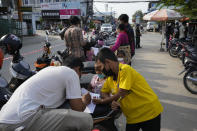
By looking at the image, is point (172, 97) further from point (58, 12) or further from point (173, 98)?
point (58, 12)

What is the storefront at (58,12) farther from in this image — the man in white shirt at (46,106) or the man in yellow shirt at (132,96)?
the man in white shirt at (46,106)

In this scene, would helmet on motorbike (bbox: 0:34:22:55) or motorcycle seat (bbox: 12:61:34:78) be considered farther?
motorcycle seat (bbox: 12:61:34:78)

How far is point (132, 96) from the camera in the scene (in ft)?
5.69

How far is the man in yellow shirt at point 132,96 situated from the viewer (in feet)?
5.50

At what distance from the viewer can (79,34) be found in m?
3.67

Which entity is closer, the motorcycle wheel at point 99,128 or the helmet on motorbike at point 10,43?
the motorcycle wheel at point 99,128

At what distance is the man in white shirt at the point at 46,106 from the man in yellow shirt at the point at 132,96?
36 centimetres

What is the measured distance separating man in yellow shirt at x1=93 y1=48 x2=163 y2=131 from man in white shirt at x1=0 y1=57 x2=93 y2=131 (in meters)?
0.36

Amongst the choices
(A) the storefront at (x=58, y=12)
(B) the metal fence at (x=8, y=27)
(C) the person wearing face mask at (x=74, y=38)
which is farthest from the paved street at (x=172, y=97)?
(A) the storefront at (x=58, y=12)

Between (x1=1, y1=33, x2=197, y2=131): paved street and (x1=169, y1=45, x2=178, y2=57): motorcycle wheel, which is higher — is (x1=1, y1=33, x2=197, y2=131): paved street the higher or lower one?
the lower one

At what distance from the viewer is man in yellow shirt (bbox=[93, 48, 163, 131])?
168 centimetres

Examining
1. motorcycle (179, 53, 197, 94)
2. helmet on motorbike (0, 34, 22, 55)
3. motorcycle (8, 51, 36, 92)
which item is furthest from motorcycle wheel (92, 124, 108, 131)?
motorcycle (179, 53, 197, 94)

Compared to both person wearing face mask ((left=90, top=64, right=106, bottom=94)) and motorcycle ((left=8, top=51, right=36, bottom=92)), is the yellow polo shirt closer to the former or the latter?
person wearing face mask ((left=90, top=64, right=106, bottom=94))

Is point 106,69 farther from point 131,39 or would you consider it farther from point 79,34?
point 131,39
